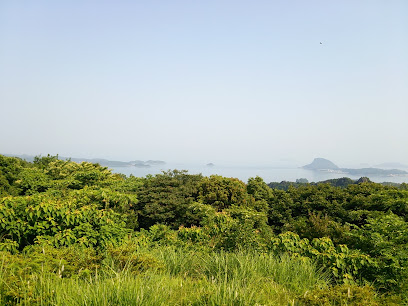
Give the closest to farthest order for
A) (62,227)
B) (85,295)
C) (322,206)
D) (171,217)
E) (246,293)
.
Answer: (85,295) → (246,293) → (62,227) → (171,217) → (322,206)

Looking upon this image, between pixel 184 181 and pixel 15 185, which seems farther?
Result: pixel 15 185

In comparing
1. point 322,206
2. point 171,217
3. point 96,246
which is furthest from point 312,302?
point 322,206

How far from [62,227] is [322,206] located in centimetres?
1147

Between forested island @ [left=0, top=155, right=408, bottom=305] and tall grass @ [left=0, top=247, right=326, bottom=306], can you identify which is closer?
tall grass @ [left=0, top=247, right=326, bottom=306]

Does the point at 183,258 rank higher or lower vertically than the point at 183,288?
lower

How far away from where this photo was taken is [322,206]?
43.0ft

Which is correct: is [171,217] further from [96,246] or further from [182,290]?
[182,290]

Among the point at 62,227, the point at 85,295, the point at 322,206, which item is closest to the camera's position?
the point at 85,295

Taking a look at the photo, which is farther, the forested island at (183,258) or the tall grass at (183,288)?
the forested island at (183,258)

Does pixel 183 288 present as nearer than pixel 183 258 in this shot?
Yes

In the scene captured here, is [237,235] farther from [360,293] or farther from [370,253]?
[360,293]

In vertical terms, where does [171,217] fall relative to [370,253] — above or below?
below

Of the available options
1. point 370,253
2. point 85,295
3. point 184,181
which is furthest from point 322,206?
point 85,295

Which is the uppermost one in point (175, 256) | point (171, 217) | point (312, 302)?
point (312, 302)
